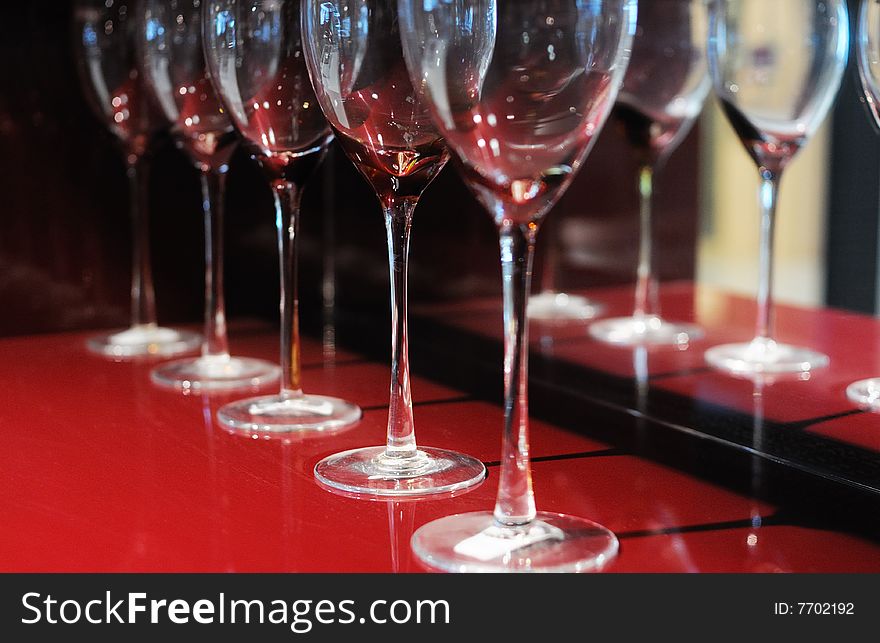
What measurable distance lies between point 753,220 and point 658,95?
2020mm

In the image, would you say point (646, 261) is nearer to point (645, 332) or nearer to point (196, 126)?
point (645, 332)

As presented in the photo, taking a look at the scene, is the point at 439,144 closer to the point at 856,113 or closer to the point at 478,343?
the point at 478,343

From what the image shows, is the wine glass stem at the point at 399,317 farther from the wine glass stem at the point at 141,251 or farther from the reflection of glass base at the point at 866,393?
the wine glass stem at the point at 141,251

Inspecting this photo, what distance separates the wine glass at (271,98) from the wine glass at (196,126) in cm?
10

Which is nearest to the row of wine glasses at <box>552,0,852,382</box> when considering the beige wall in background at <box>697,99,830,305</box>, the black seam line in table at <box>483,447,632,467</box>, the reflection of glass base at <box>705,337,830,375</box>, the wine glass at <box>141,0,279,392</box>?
the reflection of glass base at <box>705,337,830,375</box>

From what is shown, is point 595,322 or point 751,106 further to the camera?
point 595,322

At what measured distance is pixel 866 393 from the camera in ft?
2.10

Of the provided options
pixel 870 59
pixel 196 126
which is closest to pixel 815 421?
pixel 870 59

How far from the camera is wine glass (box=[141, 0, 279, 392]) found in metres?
0.75

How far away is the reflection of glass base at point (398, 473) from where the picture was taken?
523 mm

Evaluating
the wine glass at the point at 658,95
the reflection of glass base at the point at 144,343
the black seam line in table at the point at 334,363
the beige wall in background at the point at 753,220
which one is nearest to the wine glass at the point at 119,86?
the reflection of glass base at the point at 144,343

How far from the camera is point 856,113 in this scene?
7.98 ft
